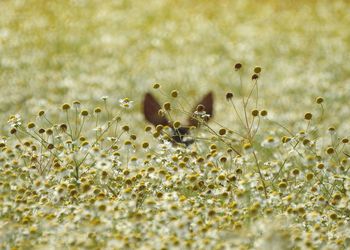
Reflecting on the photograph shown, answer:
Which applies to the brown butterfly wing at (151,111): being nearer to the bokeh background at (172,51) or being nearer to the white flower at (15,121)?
Result: the bokeh background at (172,51)

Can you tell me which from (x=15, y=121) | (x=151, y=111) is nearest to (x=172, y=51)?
(x=151, y=111)

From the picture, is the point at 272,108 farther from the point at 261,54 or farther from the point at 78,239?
the point at 78,239

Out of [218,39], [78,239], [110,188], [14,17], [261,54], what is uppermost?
[14,17]

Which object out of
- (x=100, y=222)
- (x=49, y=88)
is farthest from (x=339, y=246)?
(x=49, y=88)

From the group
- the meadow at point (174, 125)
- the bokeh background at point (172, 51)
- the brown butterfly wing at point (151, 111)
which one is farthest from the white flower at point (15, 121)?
the bokeh background at point (172, 51)

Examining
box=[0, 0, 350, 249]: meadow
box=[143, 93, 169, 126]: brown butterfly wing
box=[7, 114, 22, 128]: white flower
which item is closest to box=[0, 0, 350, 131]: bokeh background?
box=[0, 0, 350, 249]: meadow

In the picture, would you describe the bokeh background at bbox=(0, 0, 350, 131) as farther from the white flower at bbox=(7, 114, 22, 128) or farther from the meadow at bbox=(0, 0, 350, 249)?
the white flower at bbox=(7, 114, 22, 128)
